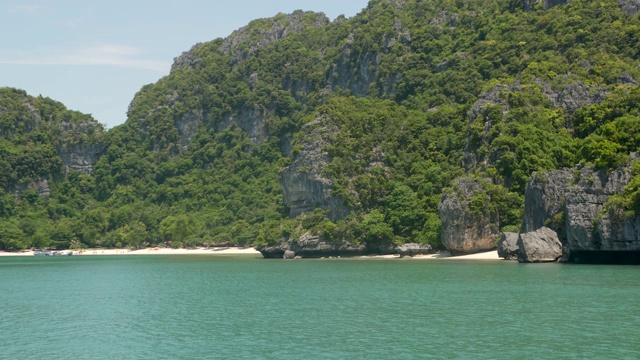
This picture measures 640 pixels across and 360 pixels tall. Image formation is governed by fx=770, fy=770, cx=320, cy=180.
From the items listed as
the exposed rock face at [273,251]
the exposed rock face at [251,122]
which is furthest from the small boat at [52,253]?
the exposed rock face at [273,251]

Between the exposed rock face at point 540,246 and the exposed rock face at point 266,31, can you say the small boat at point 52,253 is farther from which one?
the exposed rock face at point 540,246

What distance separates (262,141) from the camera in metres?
163

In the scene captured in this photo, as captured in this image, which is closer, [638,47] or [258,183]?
[638,47]

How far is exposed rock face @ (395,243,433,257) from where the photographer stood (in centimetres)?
9288

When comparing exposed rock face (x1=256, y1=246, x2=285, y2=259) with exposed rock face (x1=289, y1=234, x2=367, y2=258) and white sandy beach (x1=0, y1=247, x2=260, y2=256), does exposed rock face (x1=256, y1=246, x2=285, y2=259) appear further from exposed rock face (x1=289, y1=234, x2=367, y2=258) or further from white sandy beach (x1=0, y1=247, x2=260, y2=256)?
white sandy beach (x1=0, y1=247, x2=260, y2=256)

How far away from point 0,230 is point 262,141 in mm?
54042

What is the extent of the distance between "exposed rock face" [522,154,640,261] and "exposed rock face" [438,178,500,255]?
7.68 metres

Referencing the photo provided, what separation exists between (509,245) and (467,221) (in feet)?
21.9

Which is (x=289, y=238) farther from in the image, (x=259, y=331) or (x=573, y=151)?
(x=259, y=331)

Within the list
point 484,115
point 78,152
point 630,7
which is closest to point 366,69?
point 630,7

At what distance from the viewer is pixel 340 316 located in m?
39.8

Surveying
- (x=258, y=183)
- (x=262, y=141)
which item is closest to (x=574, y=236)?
(x=258, y=183)

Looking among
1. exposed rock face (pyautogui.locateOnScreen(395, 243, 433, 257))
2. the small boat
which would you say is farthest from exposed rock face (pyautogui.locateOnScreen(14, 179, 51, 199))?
exposed rock face (pyautogui.locateOnScreen(395, 243, 433, 257))

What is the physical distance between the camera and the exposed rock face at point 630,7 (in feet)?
356
